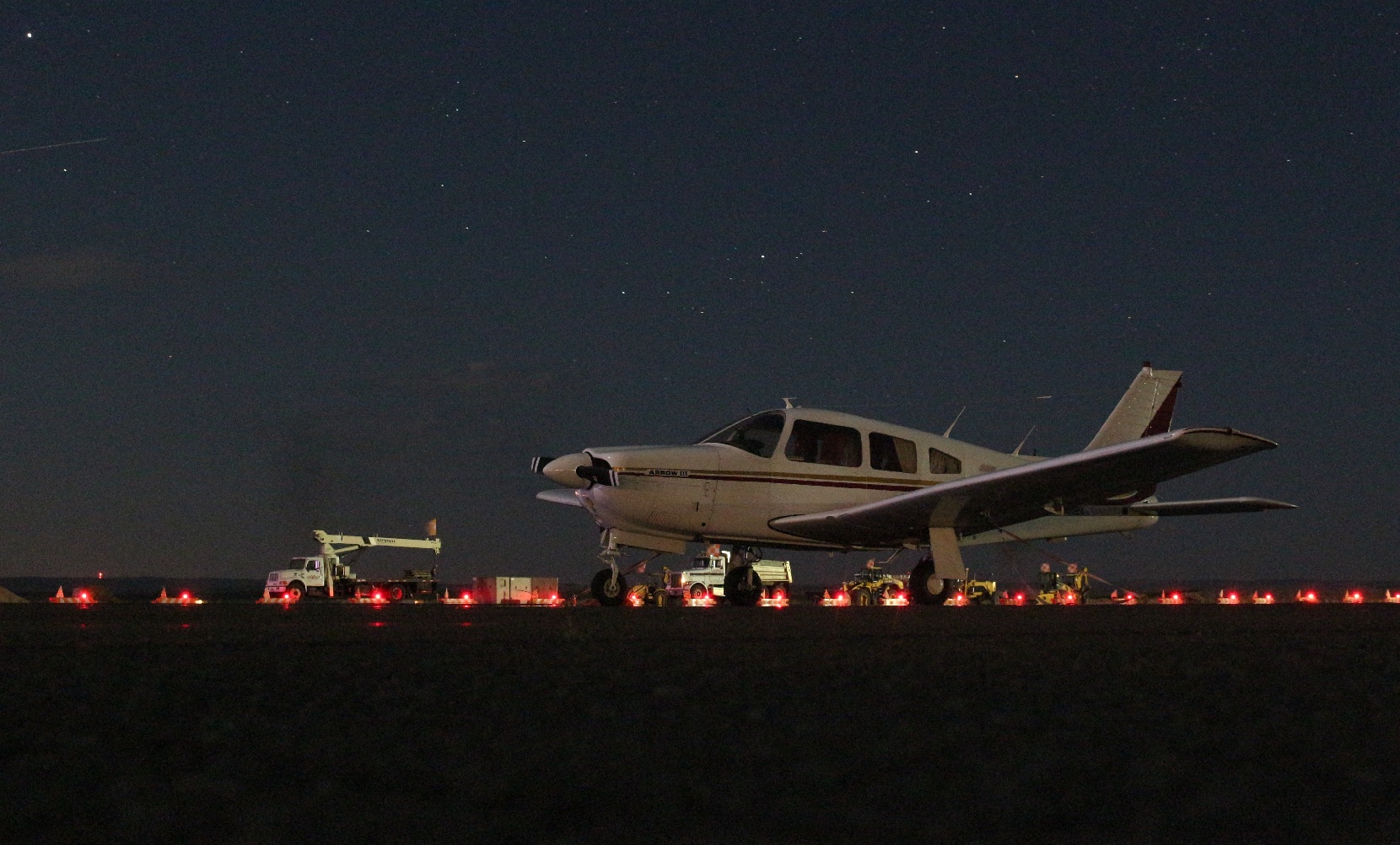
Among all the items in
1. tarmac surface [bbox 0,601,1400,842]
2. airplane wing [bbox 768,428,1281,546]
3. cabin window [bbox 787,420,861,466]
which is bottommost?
tarmac surface [bbox 0,601,1400,842]

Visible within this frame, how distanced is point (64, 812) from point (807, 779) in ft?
3.94

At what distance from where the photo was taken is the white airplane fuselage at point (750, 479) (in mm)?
14938

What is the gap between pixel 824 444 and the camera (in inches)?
634

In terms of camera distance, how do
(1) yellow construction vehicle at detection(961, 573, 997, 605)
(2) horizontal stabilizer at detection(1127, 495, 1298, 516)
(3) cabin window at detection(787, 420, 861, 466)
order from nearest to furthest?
(3) cabin window at detection(787, 420, 861, 466)
(2) horizontal stabilizer at detection(1127, 495, 1298, 516)
(1) yellow construction vehicle at detection(961, 573, 997, 605)

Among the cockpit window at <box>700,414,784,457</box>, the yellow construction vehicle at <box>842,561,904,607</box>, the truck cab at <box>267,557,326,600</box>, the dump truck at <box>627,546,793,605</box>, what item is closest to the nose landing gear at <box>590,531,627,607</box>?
the cockpit window at <box>700,414,784,457</box>

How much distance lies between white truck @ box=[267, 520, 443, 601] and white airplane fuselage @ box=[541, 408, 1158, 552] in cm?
2279

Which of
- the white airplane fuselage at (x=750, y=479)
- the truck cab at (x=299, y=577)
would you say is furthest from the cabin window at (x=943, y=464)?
the truck cab at (x=299, y=577)

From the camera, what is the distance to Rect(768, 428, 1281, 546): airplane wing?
13.4m

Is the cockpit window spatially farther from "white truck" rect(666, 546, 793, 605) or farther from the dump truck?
"white truck" rect(666, 546, 793, 605)

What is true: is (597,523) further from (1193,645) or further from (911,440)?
(1193,645)

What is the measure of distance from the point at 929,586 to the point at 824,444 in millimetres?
2279

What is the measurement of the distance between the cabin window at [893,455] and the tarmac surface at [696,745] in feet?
36.0

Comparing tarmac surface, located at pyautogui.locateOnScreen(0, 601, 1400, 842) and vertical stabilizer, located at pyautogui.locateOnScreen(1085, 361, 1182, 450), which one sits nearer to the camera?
tarmac surface, located at pyautogui.locateOnScreen(0, 601, 1400, 842)

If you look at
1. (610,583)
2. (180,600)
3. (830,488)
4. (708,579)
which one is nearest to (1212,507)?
(830,488)
